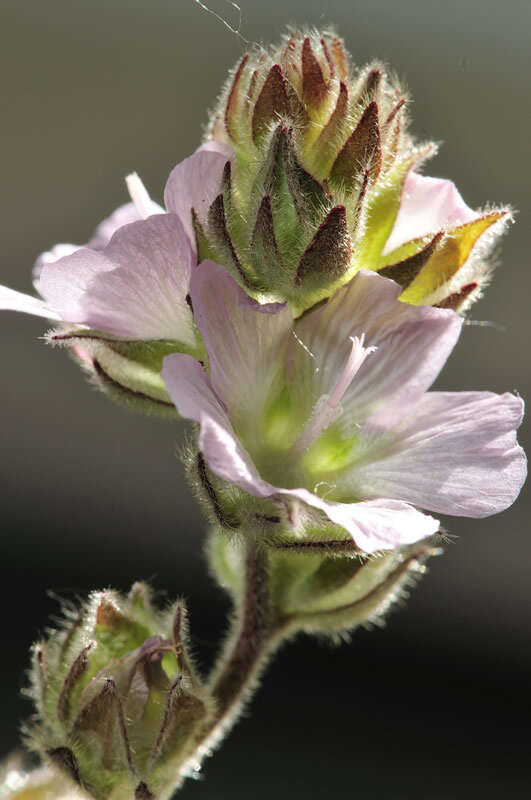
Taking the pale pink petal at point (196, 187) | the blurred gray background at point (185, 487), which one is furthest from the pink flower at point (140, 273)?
the blurred gray background at point (185, 487)

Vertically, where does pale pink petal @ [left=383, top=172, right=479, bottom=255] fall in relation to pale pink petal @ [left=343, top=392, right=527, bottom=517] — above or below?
above

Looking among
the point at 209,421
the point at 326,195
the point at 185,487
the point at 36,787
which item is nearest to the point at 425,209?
the point at 326,195

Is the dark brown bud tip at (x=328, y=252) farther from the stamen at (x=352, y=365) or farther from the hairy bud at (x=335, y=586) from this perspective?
the hairy bud at (x=335, y=586)

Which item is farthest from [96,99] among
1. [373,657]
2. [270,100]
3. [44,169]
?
[270,100]

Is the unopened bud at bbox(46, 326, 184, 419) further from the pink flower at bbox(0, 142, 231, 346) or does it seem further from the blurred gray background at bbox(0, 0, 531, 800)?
the blurred gray background at bbox(0, 0, 531, 800)

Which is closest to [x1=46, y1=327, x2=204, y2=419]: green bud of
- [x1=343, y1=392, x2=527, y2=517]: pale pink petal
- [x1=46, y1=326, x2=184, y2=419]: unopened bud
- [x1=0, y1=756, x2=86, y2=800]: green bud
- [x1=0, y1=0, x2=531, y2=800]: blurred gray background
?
[x1=46, y1=326, x2=184, y2=419]: unopened bud

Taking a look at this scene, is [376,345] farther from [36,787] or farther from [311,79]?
[36,787]
